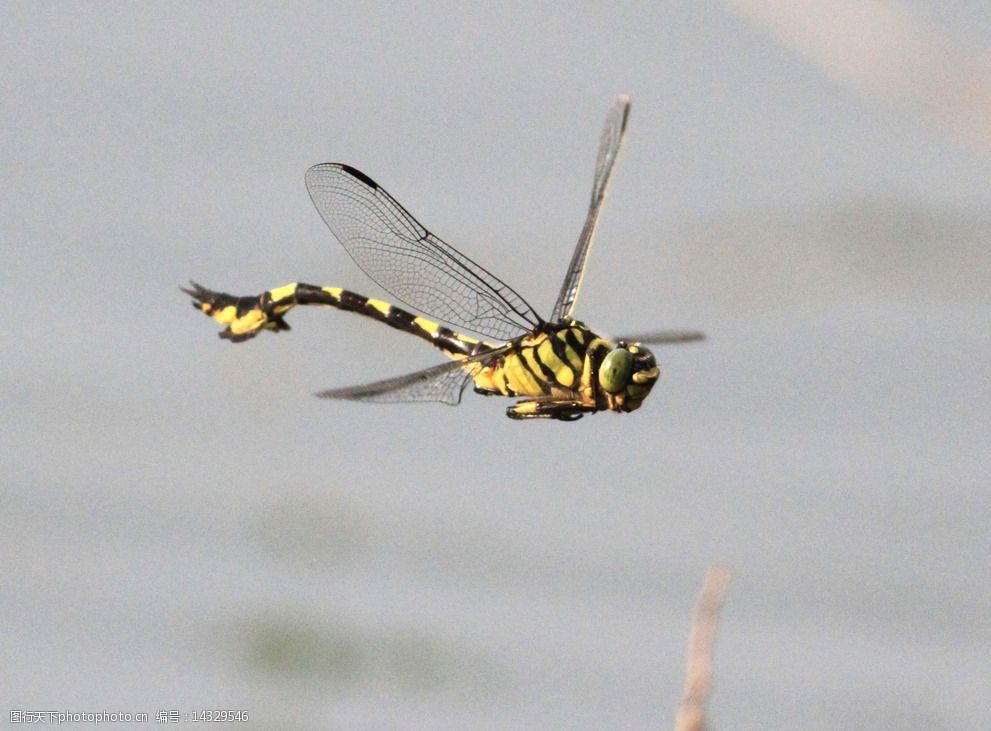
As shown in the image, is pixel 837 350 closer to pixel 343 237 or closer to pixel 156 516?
pixel 156 516

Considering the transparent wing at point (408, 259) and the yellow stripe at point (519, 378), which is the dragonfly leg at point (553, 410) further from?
the transparent wing at point (408, 259)

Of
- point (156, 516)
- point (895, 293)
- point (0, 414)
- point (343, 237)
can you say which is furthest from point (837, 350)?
point (343, 237)

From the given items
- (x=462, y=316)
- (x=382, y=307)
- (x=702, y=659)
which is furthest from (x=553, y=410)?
(x=702, y=659)

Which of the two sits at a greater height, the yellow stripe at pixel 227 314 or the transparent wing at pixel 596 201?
the transparent wing at pixel 596 201

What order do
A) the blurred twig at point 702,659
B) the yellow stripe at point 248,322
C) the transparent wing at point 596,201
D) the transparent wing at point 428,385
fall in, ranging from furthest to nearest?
the yellow stripe at point 248,322 → the transparent wing at point 596,201 → the transparent wing at point 428,385 → the blurred twig at point 702,659

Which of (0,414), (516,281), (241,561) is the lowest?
(241,561)

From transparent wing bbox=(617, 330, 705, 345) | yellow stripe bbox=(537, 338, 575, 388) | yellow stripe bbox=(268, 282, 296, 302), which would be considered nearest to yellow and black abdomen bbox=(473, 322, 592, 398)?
yellow stripe bbox=(537, 338, 575, 388)

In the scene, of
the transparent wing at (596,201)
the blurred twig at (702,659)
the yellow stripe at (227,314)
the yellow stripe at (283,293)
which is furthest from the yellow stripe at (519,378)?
the blurred twig at (702,659)
